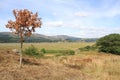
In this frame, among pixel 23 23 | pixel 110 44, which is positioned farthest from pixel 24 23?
pixel 110 44

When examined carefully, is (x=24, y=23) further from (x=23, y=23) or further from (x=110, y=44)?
(x=110, y=44)

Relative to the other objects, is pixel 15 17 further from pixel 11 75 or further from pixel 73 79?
pixel 73 79

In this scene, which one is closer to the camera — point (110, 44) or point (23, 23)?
point (23, 23)

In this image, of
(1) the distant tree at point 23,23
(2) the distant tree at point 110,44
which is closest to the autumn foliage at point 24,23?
(1) the distant tree at point 23,23

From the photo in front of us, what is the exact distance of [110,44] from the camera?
196 ft

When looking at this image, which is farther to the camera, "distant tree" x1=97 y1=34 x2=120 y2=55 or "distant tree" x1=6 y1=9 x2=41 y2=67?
"distant tree" x1=97 y1=34 x2=120 y2=55

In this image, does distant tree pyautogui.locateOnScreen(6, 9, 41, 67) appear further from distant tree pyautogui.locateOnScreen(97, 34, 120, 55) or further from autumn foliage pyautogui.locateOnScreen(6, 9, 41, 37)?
distant tree pyautogui.locateOnScreen(97, 34, 120, 55)

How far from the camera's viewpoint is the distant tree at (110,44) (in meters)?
59.3

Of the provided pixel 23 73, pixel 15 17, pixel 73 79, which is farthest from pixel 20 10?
pixel 73 79

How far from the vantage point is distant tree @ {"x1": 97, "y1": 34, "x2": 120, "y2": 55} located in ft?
194

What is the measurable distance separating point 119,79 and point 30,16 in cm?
644

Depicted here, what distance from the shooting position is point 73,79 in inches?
503

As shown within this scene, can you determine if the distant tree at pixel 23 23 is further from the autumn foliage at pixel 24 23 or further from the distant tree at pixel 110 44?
the distant tree at pixel 110 44

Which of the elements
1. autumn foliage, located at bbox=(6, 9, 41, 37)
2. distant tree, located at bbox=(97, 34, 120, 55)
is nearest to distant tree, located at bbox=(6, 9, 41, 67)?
autumn foliage, located at bbox=(6, 9, 41, 37)
